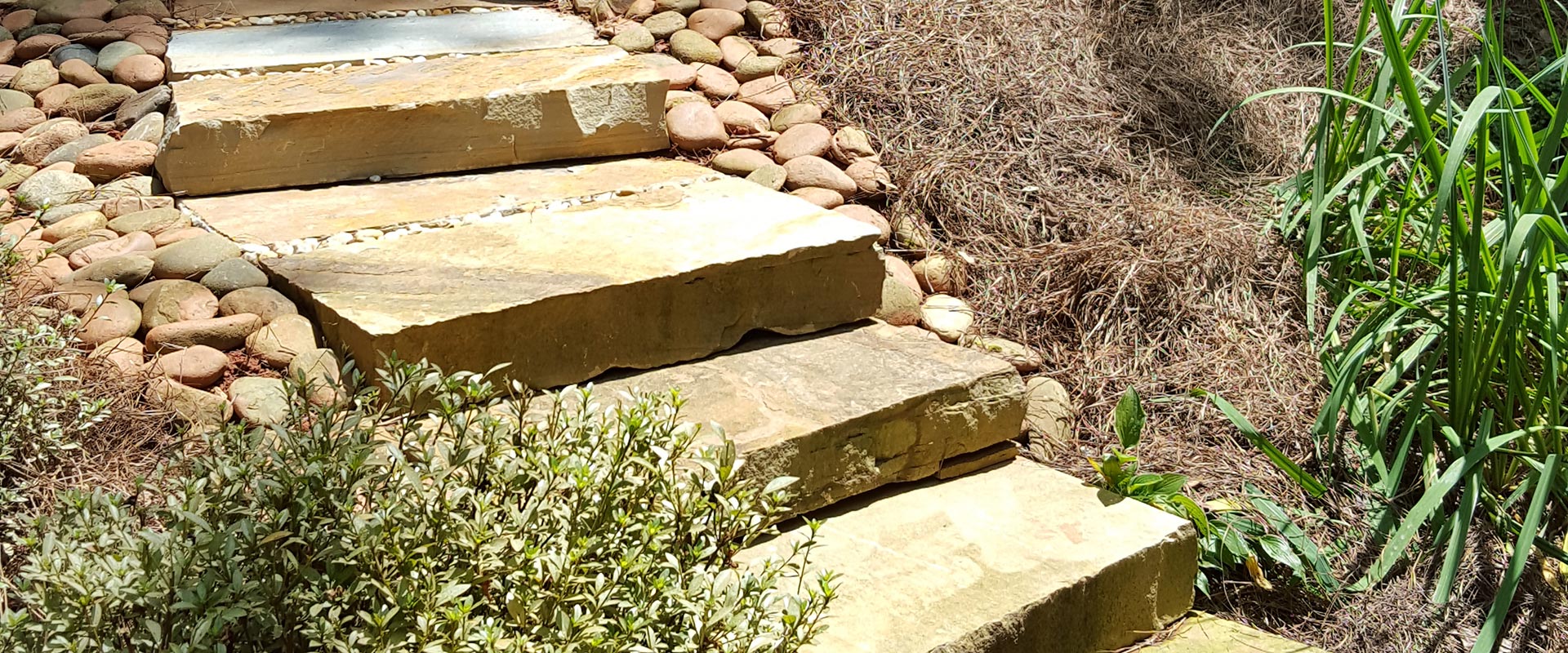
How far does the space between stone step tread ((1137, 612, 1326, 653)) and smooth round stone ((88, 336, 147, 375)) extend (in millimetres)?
1640

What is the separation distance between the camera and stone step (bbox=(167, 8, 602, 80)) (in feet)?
9.37

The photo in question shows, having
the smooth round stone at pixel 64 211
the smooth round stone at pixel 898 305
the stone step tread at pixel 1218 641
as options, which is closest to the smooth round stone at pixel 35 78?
the smooth round stone at pixel 64 211

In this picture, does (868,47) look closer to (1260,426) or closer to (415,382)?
(1260,426)

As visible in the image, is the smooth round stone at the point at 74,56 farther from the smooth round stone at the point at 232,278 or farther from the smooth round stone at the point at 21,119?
the smooth round stone at the point at 232,278

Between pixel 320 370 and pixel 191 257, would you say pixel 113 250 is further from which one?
pixel 320 370

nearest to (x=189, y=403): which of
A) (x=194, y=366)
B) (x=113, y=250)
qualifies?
(x=194, y=366)

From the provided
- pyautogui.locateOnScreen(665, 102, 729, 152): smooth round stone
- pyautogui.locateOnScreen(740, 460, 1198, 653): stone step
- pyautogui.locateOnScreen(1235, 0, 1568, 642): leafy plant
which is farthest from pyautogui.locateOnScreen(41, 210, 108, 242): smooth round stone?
pyautogui.locateOnScreen(1235, 0, 1568, 642): leafy plant

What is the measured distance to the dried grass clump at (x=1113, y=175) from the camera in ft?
8.49

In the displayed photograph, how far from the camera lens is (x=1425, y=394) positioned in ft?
7.38

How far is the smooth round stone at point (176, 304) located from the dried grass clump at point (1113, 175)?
147 cm

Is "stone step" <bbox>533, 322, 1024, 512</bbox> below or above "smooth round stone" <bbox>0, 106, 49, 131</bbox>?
below

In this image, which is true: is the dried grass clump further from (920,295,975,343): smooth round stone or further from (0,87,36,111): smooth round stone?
(0,87,36,111): smooth round stone

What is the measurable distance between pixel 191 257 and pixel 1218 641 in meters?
1.84

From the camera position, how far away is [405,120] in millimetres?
2588
